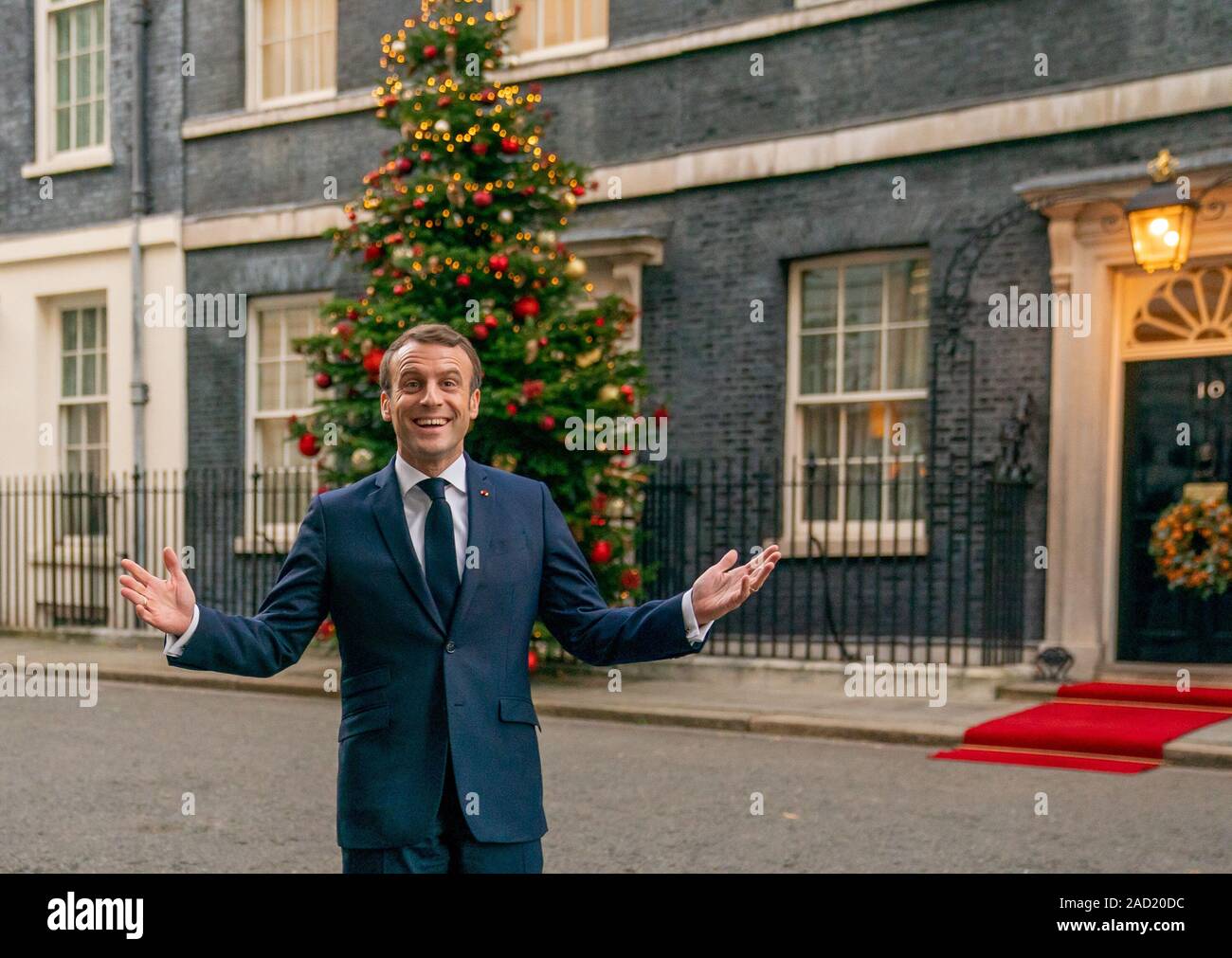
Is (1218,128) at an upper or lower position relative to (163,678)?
upper

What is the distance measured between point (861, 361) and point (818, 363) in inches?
15.8

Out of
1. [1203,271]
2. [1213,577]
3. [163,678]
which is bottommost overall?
[163,678]

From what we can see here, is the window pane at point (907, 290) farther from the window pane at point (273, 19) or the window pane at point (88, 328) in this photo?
the window pane at point (88, 328)

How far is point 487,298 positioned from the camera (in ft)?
40.2

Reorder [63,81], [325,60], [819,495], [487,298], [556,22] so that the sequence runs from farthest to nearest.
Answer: [63,81] < [325,60] < [556,22] < [819,495] < [487,298]

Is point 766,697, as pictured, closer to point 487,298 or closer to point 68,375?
point 487,298

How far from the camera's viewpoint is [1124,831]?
7.14 metres

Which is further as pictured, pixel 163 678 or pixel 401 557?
pixel 163 678

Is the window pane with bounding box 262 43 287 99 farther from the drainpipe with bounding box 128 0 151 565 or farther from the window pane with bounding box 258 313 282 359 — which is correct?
the window pane with bounding box 258 313 282 359

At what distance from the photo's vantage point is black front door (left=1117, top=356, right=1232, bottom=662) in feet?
37.9

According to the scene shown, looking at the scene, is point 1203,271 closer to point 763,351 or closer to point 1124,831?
point 763,351

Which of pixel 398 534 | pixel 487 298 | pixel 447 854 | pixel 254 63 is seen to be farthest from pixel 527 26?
pixel 447 854

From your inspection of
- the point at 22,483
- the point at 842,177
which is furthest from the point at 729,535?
the point at 22,483
